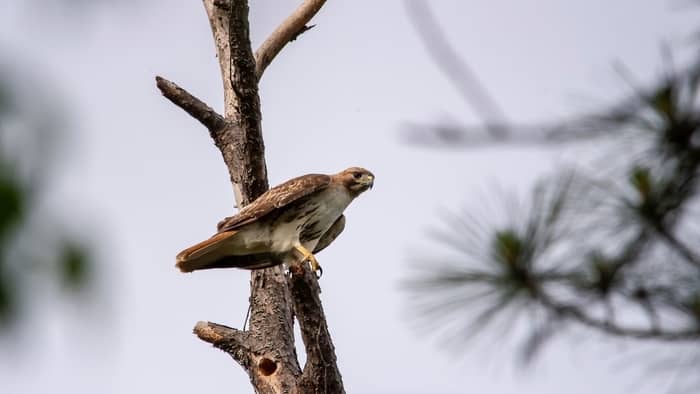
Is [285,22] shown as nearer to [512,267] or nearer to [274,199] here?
[274,199]

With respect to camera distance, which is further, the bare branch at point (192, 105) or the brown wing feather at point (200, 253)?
the bare branch at point (192, 105)

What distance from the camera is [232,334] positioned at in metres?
6.53

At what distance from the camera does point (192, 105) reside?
7.20 m

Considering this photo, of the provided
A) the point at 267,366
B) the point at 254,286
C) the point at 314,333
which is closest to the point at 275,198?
the point at 254,286

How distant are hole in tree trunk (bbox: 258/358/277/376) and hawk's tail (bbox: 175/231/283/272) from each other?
774 millimetres

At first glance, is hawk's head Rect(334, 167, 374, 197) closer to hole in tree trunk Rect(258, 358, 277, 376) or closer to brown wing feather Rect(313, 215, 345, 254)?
brown wing feather Rect(313, 215, 345, 254)

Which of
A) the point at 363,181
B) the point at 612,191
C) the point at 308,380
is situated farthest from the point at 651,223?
the point at 363,181

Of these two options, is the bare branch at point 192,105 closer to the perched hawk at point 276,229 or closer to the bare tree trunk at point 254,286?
the bare tree trunk at point 254,286

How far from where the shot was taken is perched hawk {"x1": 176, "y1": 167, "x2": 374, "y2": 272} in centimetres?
663

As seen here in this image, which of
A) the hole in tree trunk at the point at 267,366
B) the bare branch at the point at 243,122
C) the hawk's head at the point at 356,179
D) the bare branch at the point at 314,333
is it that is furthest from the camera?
the hawk's head at the point at 356,179

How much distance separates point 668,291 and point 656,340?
0.56 feet

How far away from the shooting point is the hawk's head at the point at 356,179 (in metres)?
7.44

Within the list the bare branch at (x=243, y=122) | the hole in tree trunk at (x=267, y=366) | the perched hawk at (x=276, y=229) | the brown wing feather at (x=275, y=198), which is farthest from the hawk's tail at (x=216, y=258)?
the hole in tree trunk at (x=267, y=366)

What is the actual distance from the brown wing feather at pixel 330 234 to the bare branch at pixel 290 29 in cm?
176
